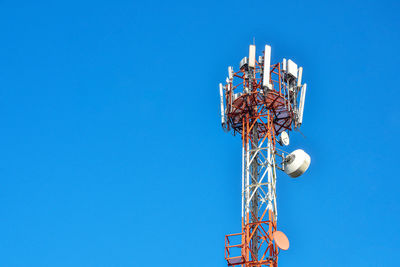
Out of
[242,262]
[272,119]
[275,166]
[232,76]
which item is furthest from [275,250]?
[232,76]

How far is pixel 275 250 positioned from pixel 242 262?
2.61 meters

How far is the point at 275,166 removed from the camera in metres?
57.4

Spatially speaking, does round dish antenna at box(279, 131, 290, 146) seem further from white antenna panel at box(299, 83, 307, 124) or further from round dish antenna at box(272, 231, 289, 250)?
round dish antenna at box(272, 231, 289, 250)

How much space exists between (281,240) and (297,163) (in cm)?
692

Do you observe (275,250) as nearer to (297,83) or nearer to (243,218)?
(243,218)

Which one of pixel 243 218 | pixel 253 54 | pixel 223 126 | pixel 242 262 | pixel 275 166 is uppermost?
pixel 253 54

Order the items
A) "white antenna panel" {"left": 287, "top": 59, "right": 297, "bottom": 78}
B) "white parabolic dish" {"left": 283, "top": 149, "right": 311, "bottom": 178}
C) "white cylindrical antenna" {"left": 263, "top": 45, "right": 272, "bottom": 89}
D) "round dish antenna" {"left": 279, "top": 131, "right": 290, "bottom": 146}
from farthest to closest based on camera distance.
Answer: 1. "white antenna panel" {"left": 287, "top": 59, "right": 297, "bottom": 78}
2. "round dish antenna" {"left": 279, "top": 131, "right": 290, "bottom": 146}
3. "white cylindrical antenna" {"left": 263, "top": 45, "right": 272, "bottom": 89}
4. "white parabolic dish" {"left": 283, "top": 149, "right": 311, "bottom": 178}

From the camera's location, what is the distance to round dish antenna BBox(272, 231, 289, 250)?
52625 millimetres

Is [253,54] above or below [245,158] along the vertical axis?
above

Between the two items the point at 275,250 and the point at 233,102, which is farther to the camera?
the point at 233,102

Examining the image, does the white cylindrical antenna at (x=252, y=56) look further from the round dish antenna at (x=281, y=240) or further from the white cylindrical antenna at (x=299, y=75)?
the round dish antenna at (x=281, y=240)

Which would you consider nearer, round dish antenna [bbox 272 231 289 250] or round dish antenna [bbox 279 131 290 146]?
round dish antenna [bbox 272 231 289 250]

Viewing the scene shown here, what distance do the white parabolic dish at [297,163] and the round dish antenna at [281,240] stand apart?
583 centimetres

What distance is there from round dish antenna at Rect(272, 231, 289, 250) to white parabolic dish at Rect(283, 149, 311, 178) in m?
5.83
